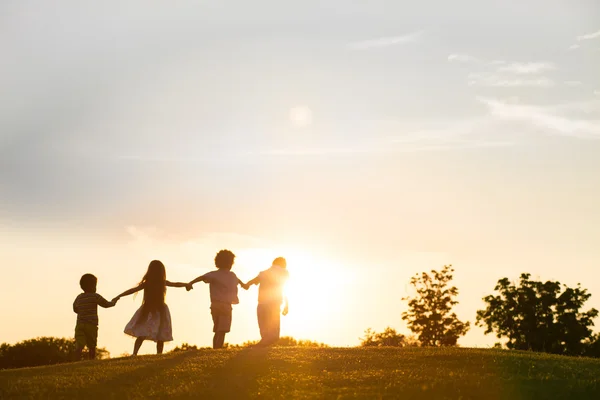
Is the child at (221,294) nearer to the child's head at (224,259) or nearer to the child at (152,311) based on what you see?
the child's head at (224,259)

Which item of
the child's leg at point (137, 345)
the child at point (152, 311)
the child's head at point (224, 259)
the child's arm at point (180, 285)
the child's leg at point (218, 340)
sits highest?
the child's head at point (224, 259)

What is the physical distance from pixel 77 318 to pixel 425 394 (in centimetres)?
1247

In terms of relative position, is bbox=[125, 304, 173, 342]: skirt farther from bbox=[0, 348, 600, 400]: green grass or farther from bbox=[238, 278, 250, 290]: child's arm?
bbox=[238, 278, 250, 290]: child's arm

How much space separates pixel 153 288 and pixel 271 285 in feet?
13.3

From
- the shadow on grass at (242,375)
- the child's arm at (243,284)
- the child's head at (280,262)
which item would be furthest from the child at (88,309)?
the child's head at (280,262)

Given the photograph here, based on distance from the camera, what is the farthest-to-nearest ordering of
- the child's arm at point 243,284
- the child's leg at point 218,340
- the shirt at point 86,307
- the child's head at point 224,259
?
the child's arm at point 243,284, the child's head at point 224,259, the child's leg at point 218,340, the shirt at point 86,307

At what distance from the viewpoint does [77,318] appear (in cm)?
2684

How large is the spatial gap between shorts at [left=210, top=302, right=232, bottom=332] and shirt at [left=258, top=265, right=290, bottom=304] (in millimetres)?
1369

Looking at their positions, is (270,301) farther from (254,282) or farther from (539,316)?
(539,316)

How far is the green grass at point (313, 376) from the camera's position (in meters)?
19.6

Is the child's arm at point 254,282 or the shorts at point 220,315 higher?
the child's arm at point 254,282

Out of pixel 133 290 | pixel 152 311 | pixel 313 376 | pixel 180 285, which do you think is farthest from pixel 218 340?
pixel 313 376

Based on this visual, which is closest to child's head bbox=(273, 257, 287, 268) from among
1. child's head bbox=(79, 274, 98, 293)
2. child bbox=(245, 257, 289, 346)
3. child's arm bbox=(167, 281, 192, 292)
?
child bbox=(245, 257, 289, 346)

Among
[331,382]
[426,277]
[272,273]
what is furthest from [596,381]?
[426,277]
